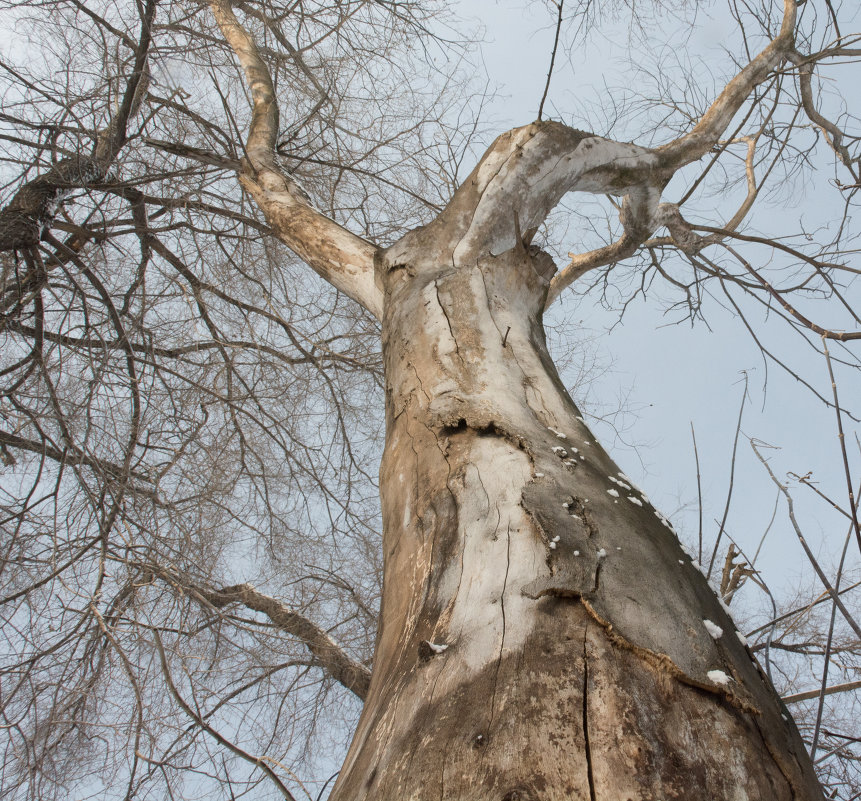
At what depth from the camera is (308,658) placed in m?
2.67

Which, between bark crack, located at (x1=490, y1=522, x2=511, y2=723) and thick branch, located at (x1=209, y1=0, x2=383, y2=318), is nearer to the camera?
bark crack, located at (x1=490, y1=522, x2=511, y2=723)

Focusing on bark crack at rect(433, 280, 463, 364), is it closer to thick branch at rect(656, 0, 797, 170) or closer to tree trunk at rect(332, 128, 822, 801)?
tree trunk at rect(332, 128, 822, 801)

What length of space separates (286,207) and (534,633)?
2.02m

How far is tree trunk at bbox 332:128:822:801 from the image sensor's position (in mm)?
572

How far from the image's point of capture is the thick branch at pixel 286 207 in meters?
2.01

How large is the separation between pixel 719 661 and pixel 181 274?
132 inches

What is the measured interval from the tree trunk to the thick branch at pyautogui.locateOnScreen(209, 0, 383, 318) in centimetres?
72

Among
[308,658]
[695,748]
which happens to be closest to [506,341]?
[695,748]

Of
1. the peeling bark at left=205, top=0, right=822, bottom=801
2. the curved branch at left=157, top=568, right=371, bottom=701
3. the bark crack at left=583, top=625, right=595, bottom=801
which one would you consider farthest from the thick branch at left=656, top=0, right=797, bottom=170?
the curved branch at left=157, top=568, right=371, bottom=701

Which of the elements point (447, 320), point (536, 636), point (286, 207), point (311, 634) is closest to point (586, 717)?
point (536, 636)

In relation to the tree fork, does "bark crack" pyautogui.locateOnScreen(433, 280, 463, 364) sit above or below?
above

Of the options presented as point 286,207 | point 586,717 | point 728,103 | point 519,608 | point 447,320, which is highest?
point 728,103

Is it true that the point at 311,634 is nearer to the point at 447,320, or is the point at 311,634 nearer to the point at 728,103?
the point at 447,320

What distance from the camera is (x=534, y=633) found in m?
0.72
